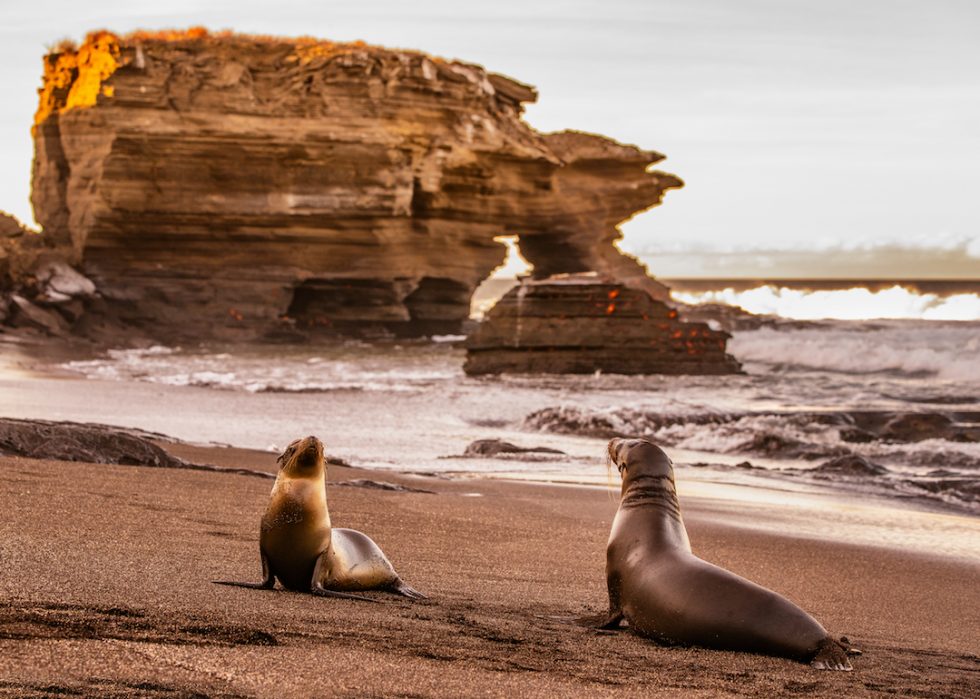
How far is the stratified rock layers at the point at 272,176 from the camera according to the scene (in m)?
26.2

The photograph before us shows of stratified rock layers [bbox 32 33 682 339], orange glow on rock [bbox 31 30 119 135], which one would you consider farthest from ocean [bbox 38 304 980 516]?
orange glow on rock [bbox 31 30 119 135]

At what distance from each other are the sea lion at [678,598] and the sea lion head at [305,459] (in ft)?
3.06

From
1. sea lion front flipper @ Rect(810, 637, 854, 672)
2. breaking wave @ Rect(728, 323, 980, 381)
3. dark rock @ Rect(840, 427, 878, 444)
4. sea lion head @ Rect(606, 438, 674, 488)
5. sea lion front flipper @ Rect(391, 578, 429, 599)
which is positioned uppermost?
breaking wave @ Rect(728, 323, 980, 381)

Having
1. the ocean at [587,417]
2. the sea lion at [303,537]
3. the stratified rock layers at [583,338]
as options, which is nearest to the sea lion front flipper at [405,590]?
the sea lion at [303,537]

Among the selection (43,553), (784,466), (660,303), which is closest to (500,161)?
(660,303)

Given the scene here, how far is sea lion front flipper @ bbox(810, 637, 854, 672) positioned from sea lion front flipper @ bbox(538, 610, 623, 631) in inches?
23.2

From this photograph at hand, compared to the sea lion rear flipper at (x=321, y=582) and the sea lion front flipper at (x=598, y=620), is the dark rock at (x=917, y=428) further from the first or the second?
the sea lion rear flipper at (x=321, y=582)

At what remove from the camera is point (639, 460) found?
3027 mm

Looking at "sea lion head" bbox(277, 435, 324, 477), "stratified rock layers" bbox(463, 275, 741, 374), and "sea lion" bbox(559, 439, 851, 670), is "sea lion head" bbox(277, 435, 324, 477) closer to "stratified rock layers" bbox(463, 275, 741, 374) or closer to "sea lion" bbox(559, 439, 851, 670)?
"sea lion" bbox(559, 439, 851, 670)

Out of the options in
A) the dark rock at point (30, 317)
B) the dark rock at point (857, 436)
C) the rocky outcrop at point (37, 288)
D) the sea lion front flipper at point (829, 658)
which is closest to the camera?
the sea lion front flipper at point (829, 658)

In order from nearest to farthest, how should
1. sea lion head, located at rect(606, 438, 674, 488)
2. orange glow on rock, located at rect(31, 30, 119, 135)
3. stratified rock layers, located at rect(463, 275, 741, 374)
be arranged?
sea lion head, located at rect(606, 438, 674, 488), stratified rock layers, located at rect(463, 275, 741, 374), orange glow on rock, located at rect(31, 30, 119, 135)

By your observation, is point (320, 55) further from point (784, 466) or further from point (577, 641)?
point (577, 641)

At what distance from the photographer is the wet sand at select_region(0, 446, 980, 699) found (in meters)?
1.81

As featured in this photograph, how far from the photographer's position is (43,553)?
8.79 feet
